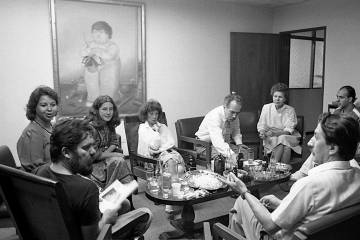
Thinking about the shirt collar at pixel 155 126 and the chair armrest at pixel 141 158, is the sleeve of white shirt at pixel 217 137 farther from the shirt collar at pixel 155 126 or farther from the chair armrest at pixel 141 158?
the chair armrest at pixel 141 158

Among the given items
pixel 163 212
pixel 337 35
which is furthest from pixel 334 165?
pixel 337 35

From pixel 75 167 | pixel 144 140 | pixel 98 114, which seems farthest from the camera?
pixel 144 140

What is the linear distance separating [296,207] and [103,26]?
153 inches

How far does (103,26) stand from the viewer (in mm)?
4598

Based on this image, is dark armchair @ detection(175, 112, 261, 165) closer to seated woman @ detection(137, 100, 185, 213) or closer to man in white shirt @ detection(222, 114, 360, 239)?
seated woman @ detection(137, 100, 185, 213)

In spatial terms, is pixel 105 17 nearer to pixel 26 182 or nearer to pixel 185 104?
pixel 185 104

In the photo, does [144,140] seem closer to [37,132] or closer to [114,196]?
[37,132]

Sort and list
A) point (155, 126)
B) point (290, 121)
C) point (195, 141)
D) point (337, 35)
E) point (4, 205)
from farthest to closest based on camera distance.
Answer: point (337, 35)
point (290, 121)
point (195, 141)
point (155, 126)
point (4, 205)

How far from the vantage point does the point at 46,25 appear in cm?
427

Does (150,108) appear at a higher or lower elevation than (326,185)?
higher

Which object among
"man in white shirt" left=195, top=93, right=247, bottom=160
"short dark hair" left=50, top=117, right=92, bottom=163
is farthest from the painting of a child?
"short dark hair" left=50, top=117, right=92, bottom=163

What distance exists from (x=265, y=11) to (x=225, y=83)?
1527mm

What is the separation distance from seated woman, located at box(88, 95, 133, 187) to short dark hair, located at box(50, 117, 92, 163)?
1421 mm

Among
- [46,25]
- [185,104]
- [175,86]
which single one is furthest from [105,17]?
[185,104]
